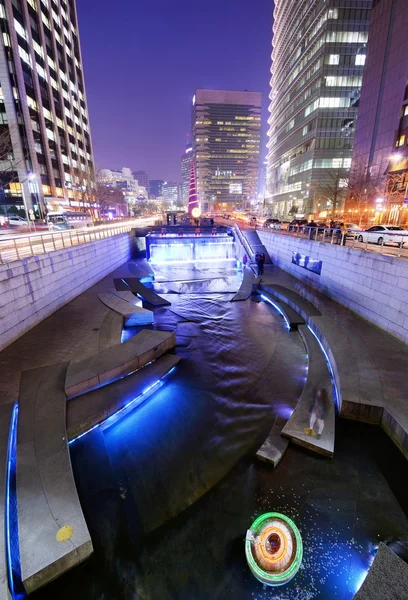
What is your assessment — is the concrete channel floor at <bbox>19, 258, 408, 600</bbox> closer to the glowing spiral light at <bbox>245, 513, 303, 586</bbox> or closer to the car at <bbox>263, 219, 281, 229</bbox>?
the glowing spiral light at <bbox>245, 513, 303, 586</bbox>

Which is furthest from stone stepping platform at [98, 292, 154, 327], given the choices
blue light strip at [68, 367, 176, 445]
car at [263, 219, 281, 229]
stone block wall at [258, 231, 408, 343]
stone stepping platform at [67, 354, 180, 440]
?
car at [263, 219, 281, 229]

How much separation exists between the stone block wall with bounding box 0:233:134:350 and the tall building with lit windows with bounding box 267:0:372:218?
48.7 m

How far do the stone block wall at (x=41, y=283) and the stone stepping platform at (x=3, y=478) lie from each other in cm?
421

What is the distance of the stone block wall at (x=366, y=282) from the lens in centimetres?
1132

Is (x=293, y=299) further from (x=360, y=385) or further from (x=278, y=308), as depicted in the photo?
(x=360, y=385)

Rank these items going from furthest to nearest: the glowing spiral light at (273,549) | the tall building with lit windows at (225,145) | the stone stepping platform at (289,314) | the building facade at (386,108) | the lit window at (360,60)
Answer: the tall building with lit windows at (225,145) → the lit window at (360,60) → the building facade at (386,108) → the stone stepping platform at (289,314) → the glowing spiral light at (273,549)

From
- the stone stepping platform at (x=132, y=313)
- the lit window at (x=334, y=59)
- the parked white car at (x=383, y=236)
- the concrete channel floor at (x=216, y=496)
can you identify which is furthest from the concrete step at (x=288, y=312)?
the lit window at (x=334, y=59)

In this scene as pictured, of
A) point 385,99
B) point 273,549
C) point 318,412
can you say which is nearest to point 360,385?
point 318,412

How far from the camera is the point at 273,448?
682 centimetres

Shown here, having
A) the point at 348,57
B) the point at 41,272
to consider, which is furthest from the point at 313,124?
the point at 41,272

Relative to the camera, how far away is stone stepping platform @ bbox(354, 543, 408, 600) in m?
3.79

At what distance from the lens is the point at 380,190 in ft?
138

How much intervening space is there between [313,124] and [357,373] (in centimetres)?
7717

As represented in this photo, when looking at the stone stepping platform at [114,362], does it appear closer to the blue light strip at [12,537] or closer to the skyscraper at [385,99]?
the blue light strip at [12,537]
